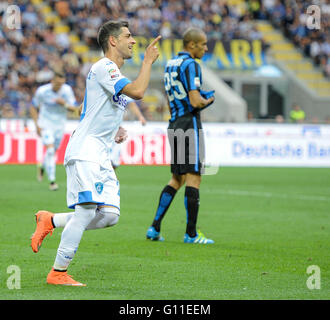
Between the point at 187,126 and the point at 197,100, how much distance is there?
420 mm

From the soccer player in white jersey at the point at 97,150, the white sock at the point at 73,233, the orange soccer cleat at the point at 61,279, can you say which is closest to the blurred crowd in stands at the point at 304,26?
the soccer player in white jersey at the point at 97,150

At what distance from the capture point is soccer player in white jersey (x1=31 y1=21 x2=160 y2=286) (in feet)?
20.4

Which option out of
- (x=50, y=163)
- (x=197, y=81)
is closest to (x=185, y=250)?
(x=197, y=81)

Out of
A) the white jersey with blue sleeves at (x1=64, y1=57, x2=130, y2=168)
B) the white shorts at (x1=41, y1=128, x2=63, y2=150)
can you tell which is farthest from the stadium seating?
the white jersey with blue sleeves at (x1=64, y1=57, x2=130, y2=168)

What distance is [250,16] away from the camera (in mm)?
36500

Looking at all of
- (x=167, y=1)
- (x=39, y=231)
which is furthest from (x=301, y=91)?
(x=39, y=231)

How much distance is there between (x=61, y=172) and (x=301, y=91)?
17562 mm

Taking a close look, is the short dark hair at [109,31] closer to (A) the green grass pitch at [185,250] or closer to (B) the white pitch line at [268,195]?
(A) the green grass pitch at [185,250]

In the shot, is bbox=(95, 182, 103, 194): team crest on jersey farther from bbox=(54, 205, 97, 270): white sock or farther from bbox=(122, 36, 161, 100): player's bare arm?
bbox=(122, 36, 161, 100): player's bare arm

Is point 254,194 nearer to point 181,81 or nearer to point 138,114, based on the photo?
point 138,114

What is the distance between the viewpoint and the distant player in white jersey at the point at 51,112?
15680mm

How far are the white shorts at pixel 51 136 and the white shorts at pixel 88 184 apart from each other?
978 centimetres

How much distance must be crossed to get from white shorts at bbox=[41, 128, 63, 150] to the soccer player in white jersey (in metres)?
9.55

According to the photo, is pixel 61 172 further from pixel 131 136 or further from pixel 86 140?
pixel 86 140
